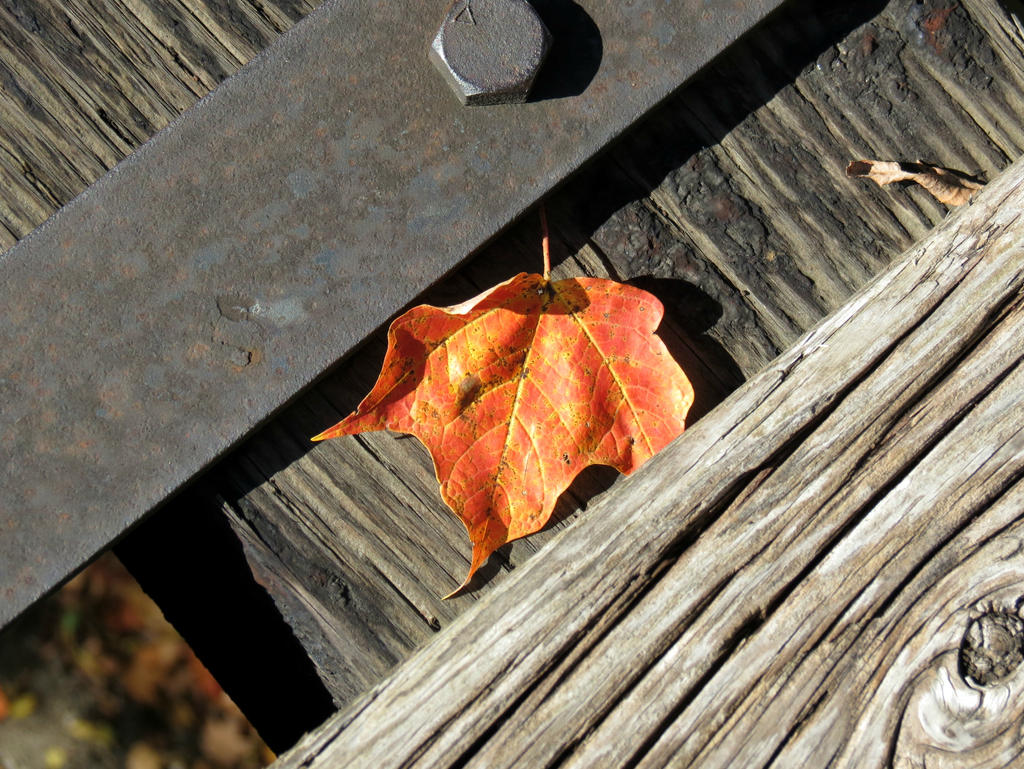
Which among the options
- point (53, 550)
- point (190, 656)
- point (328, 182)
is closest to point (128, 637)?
point (190, 656)

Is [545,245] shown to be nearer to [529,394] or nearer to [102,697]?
[529,394]

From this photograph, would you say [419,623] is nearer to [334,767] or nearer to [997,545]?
[334,767]

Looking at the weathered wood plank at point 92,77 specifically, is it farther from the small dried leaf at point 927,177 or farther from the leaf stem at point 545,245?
the small dried leaf at point 927,177

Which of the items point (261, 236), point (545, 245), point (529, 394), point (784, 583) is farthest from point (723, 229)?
point (261, 236)

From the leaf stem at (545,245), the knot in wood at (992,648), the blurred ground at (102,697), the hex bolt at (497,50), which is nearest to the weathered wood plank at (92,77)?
the hex bolt at (497,50)

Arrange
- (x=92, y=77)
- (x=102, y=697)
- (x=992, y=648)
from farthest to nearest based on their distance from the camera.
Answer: (x=102, y=697) < (x=92, y=77) < (x=992, y=648)

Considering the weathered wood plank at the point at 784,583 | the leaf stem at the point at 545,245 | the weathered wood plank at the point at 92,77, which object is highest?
the weathered wood plank at the point at 92,77

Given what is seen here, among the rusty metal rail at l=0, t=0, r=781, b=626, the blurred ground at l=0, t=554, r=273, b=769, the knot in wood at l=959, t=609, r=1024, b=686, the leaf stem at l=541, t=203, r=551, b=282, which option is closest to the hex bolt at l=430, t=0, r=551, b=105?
the rusty metal rail at l=0, t=0, r=781, b=626
